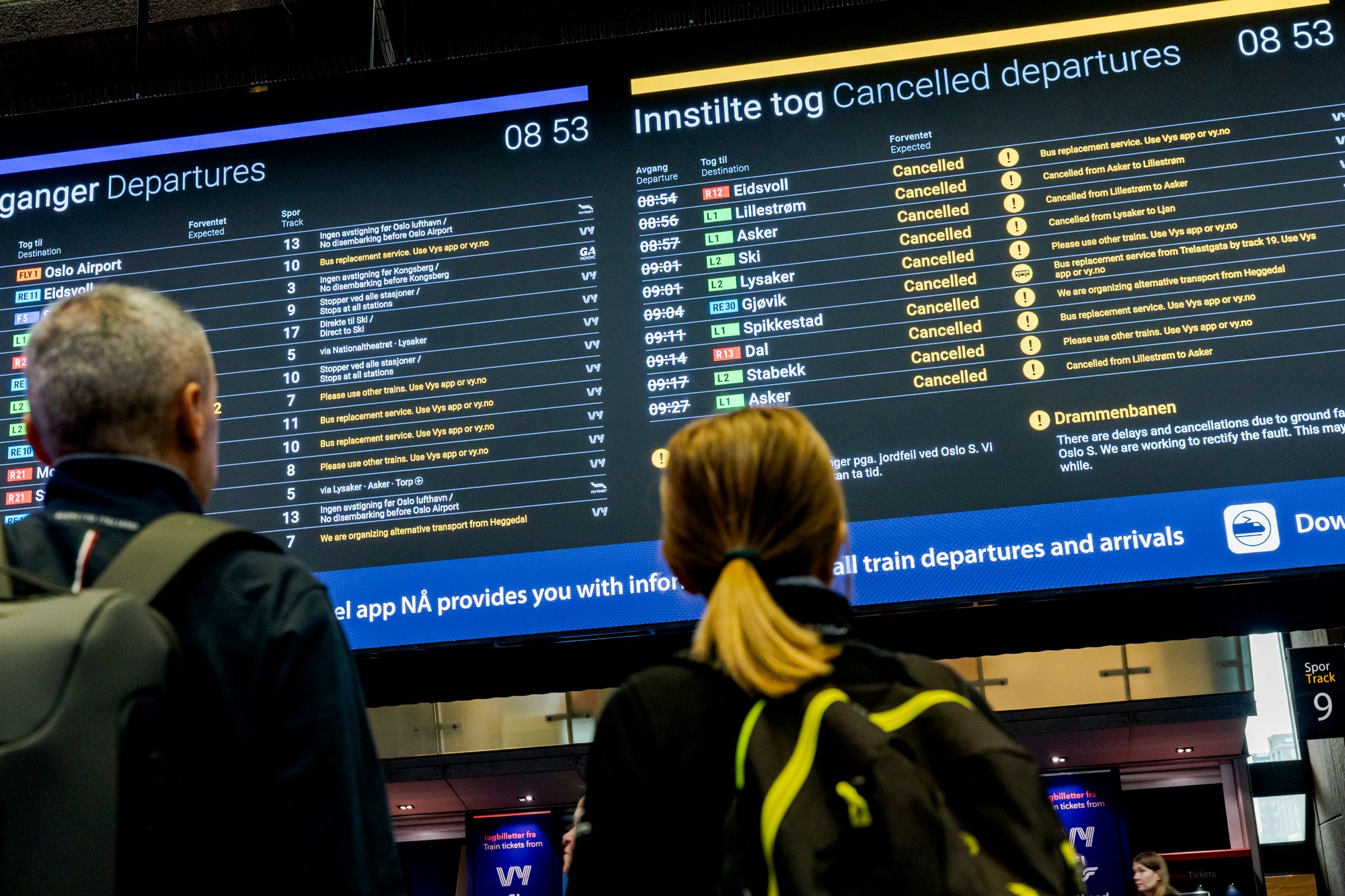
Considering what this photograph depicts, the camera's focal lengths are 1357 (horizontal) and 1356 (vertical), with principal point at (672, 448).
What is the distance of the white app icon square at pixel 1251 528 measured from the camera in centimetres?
379

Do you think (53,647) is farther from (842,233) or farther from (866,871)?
(842,233)

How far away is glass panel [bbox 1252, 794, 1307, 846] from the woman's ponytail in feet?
55.1

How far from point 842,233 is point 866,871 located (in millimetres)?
2962

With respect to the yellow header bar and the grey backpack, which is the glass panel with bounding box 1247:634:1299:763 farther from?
the grey backpack

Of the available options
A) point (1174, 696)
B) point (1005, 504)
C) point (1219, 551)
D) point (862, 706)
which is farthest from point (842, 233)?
point (1174, 696)

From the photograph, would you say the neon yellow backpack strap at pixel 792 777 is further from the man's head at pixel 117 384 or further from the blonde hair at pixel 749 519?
the man's head at pixel 117 384

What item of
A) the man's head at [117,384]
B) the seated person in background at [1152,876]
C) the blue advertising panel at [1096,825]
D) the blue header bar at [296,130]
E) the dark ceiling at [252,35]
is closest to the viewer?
the man's head at [117,384]

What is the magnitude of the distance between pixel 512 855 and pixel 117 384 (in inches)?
502

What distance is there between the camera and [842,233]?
13.9 ft

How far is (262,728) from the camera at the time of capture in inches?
67.5

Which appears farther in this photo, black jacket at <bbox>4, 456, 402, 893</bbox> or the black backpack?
black jacket at <bbox>4, 456, 402, 893</bbox>

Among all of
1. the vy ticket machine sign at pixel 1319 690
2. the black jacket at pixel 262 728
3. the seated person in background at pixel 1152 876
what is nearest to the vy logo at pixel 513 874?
the seated person in background at pixel 1152 876

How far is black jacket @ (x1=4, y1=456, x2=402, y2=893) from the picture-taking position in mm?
1650

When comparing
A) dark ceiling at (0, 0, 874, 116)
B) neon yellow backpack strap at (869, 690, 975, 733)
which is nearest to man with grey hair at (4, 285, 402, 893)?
neon yellow backpack strap at (869, 690, 975, 733)
